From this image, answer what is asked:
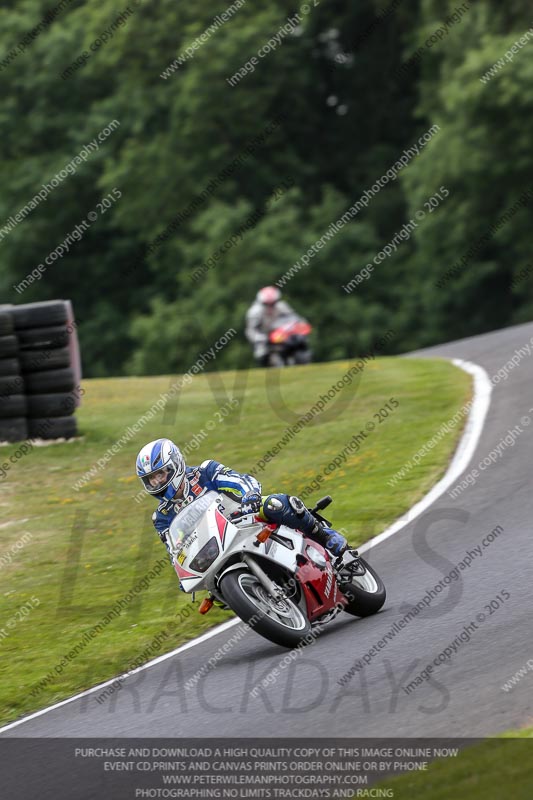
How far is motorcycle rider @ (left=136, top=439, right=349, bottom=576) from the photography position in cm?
867

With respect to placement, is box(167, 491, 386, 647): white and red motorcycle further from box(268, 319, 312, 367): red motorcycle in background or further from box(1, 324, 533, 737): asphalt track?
box(268, 319, 312, 367): red motorcycle in background

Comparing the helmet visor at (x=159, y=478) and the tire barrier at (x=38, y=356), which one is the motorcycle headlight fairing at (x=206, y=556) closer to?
the helmet visor at (x=159, y=478)

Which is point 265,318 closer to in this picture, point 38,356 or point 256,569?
A: point 38,356

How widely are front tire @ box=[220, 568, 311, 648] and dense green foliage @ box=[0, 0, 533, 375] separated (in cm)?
2575

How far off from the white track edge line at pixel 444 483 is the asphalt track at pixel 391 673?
142mm

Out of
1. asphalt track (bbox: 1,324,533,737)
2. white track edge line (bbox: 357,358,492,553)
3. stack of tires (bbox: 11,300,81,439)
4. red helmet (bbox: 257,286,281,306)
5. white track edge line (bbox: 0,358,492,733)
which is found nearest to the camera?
asphalt track (bbox: 1,324,533,737)

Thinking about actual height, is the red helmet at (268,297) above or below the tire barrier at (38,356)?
below

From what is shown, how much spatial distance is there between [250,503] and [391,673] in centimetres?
160

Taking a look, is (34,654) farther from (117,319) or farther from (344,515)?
(117,319)

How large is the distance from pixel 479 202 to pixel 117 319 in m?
15.4

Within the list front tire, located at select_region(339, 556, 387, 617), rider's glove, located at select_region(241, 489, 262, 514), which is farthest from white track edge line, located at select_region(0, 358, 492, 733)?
rider's glove, located at select_region(241, 489, 262, 514)

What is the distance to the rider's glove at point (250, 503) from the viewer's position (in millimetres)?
8734
